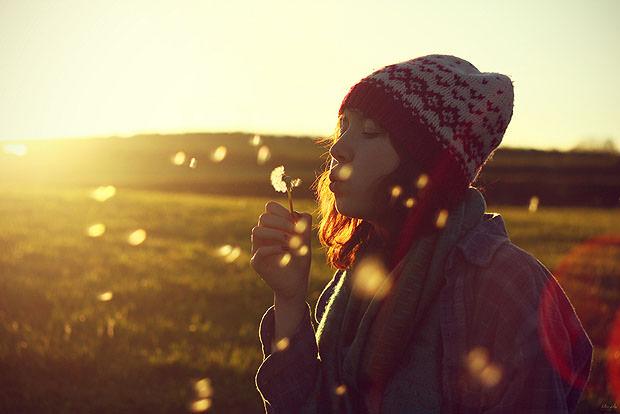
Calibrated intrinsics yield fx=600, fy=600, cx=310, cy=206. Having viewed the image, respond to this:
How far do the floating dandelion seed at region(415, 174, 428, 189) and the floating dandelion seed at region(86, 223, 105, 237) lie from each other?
12.8 metres

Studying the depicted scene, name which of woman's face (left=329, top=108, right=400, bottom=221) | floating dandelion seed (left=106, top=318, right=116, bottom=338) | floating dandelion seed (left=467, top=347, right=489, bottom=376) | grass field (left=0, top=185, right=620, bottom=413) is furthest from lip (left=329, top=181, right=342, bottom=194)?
floating dandelion seed (left=106, top=318, right=116, bottom=338)

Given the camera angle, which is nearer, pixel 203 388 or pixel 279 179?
pixel 279 179

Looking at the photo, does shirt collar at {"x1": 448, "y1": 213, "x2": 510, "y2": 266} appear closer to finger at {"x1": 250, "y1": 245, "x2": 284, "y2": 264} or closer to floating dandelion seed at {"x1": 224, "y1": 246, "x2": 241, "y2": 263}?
finger at {"x1": 250, "y1": 245, "x2": 284, "y2": 264}

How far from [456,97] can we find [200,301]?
6.62m

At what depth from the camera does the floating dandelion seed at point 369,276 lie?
2363 mm

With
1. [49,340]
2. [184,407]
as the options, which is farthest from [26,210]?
[184,407]

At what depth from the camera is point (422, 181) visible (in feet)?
6.98

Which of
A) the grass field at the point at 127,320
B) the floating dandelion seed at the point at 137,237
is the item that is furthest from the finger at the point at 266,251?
the floating dandelion seed at the point at 137,237

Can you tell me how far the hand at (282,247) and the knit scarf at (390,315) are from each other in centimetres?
25

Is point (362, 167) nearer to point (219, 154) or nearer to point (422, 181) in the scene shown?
point (422, 181)

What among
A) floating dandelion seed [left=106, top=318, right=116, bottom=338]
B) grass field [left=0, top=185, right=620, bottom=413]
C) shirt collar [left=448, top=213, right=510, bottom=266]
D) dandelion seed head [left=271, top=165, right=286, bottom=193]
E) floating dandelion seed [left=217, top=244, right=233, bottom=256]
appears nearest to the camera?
shirt collar [left=448, top=213, right=510, bottom=266]

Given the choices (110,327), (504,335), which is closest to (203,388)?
(110,327)

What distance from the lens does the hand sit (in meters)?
2.28

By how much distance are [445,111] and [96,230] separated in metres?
14.0
